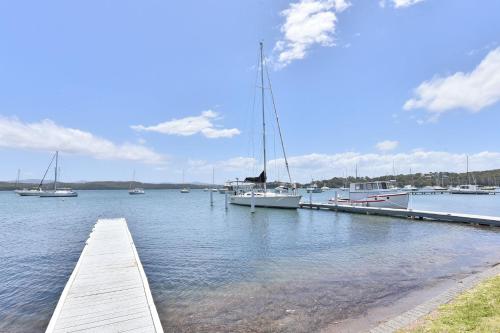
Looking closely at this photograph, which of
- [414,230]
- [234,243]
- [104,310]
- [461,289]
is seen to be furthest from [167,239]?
[414,230]

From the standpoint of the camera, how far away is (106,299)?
23.2 feet

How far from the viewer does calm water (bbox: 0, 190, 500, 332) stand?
772cm

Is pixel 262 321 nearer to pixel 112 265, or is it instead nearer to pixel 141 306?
pixel 141 306

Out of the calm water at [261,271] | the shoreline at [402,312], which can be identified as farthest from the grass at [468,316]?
the calm water at [261,271]

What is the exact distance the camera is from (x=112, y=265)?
10.0 metres

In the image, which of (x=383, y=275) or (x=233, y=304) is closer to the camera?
(x=233, y=304)

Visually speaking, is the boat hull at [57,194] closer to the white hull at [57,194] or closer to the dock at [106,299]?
the white hull at [57,194]

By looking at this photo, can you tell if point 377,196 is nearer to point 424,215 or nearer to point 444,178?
point 424,215

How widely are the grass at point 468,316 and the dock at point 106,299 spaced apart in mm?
4838

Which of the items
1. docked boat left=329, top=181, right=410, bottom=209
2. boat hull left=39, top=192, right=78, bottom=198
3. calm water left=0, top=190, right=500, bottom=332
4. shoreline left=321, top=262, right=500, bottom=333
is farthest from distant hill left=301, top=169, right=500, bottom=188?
shoreline left=321, top=262, right=500, bottom=333

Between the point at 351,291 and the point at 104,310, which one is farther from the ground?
the point at 104,310

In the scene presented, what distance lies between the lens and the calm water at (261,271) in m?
7.72

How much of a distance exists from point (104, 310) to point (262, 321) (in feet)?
11.4

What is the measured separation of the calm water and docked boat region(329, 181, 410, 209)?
11.9 metres
